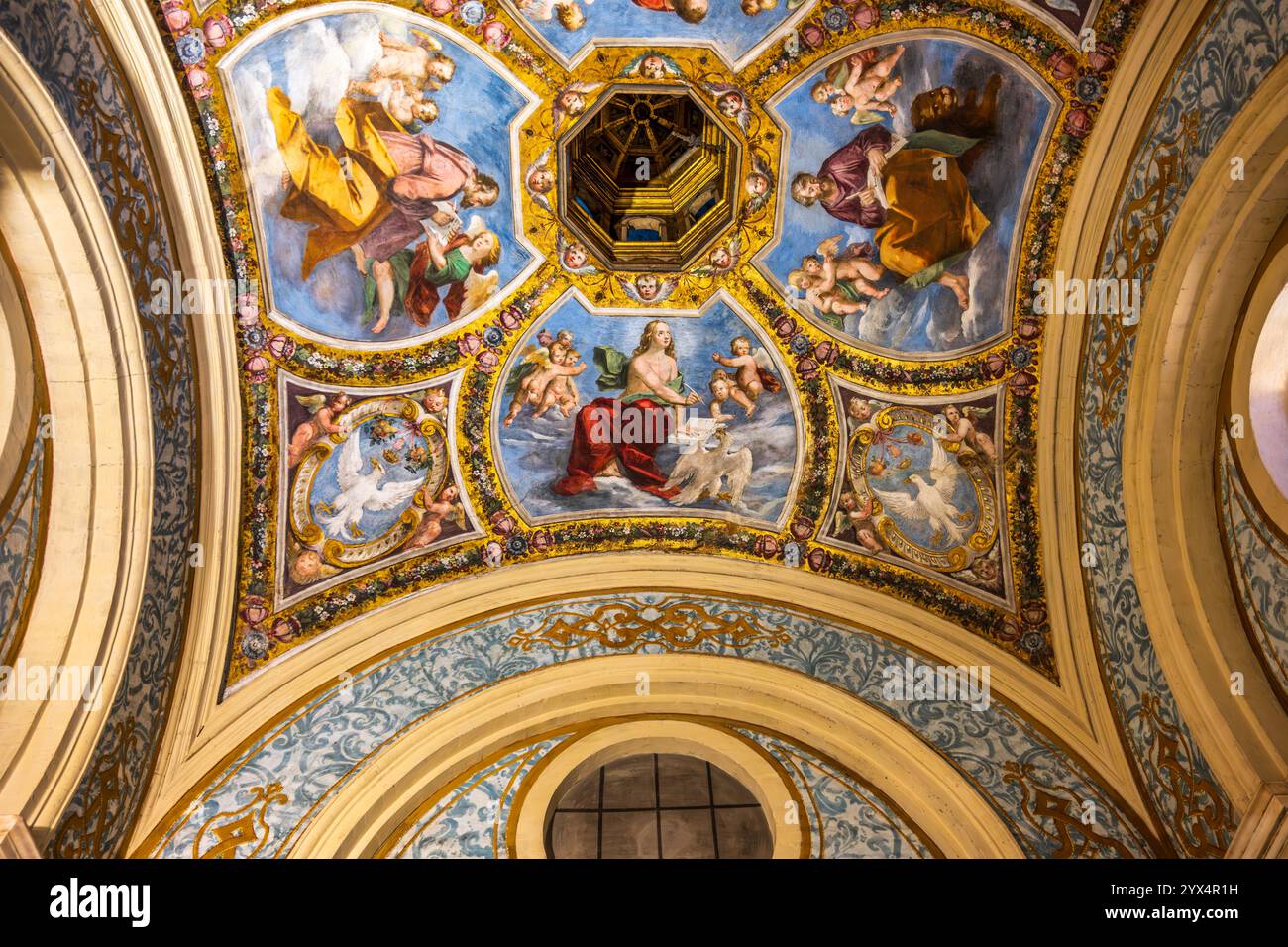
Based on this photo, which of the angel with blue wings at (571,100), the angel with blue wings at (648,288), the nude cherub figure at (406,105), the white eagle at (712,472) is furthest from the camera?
the white eagle at (712,472)

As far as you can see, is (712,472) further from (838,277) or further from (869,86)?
(869,86)

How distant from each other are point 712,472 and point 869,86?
3.35 meters

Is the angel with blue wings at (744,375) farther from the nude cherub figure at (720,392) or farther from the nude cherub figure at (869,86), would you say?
the nude cherub figure at (869,86)

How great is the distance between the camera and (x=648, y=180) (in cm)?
962

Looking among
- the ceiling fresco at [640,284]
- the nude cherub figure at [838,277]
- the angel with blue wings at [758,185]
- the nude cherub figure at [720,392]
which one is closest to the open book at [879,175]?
the ceiling fresco at [640,284]

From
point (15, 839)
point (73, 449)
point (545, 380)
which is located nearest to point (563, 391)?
point (545, 380)

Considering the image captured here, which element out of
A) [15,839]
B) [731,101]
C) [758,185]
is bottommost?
[15,839]

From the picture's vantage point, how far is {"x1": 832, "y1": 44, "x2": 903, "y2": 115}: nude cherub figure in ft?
27.5

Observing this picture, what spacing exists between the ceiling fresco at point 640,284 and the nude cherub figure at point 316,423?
18mm

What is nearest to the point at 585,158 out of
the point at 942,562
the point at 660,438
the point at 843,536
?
the point at 660,438

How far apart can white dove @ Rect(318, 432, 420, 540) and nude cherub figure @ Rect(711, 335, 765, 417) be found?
2834 mm

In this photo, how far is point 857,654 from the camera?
9.62 metres

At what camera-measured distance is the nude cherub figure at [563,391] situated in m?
9.73

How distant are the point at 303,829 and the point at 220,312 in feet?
12.6
